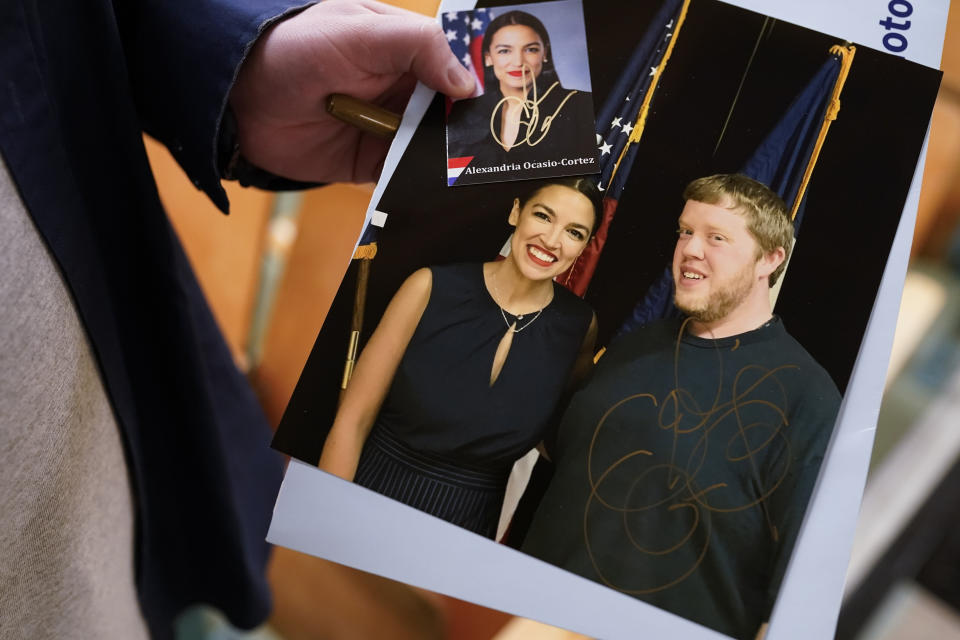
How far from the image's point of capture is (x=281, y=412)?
Result: 0.96 metres

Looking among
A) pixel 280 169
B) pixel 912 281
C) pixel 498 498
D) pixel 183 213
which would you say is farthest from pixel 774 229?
pixel 912 281

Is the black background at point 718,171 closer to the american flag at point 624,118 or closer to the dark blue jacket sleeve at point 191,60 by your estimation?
the american flag at point 624,118

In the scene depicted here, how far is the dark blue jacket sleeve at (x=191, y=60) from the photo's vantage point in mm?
407

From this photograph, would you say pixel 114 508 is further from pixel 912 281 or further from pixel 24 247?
pixel 912 281

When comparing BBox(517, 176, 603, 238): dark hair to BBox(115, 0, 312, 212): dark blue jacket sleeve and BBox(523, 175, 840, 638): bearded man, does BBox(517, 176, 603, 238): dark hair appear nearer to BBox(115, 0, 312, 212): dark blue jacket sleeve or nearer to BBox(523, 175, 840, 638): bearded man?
BBox(523, 175, 840, 638): bearded man

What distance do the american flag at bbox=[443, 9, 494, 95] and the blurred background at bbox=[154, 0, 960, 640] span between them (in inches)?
16.1

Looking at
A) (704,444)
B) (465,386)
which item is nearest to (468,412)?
(465,386)

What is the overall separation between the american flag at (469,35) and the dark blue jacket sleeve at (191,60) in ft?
0.29

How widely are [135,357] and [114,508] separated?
0.31ft

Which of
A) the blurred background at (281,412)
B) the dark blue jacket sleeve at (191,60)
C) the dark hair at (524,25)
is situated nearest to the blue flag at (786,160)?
the dark hair at (524,25)

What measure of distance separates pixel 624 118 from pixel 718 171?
57 mm
